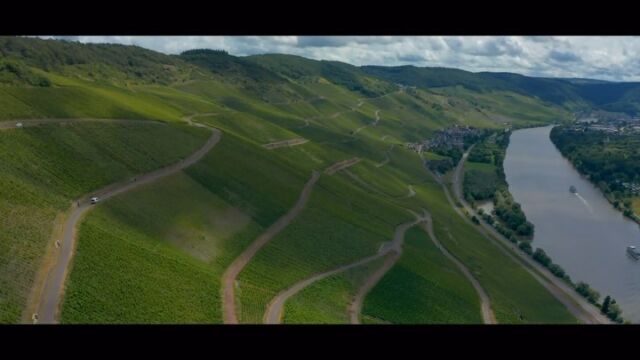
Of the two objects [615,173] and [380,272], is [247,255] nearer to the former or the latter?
[380,272]

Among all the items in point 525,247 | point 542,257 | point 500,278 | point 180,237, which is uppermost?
point 542,257

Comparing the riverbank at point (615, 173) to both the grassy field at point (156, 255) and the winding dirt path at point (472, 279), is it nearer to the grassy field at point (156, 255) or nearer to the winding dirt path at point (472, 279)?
the winding dirt path at point (472, 279)

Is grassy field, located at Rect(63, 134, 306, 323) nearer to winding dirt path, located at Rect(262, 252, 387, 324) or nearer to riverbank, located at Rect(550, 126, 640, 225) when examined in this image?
winding dirt path, located at Rect(262, 252, 387, 324)

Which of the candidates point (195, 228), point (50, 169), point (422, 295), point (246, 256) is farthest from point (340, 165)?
point (50, 169)

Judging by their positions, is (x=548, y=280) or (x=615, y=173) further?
(x=615, y=173)

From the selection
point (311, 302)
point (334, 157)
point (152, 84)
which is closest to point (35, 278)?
point (311, 302)

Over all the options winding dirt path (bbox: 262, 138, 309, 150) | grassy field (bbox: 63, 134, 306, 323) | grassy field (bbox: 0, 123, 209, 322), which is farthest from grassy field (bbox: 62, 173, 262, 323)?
winding dirt path (bbox: 262, 138, 309, 150)

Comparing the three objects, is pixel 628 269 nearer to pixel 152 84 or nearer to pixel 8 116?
pixel 8 116
